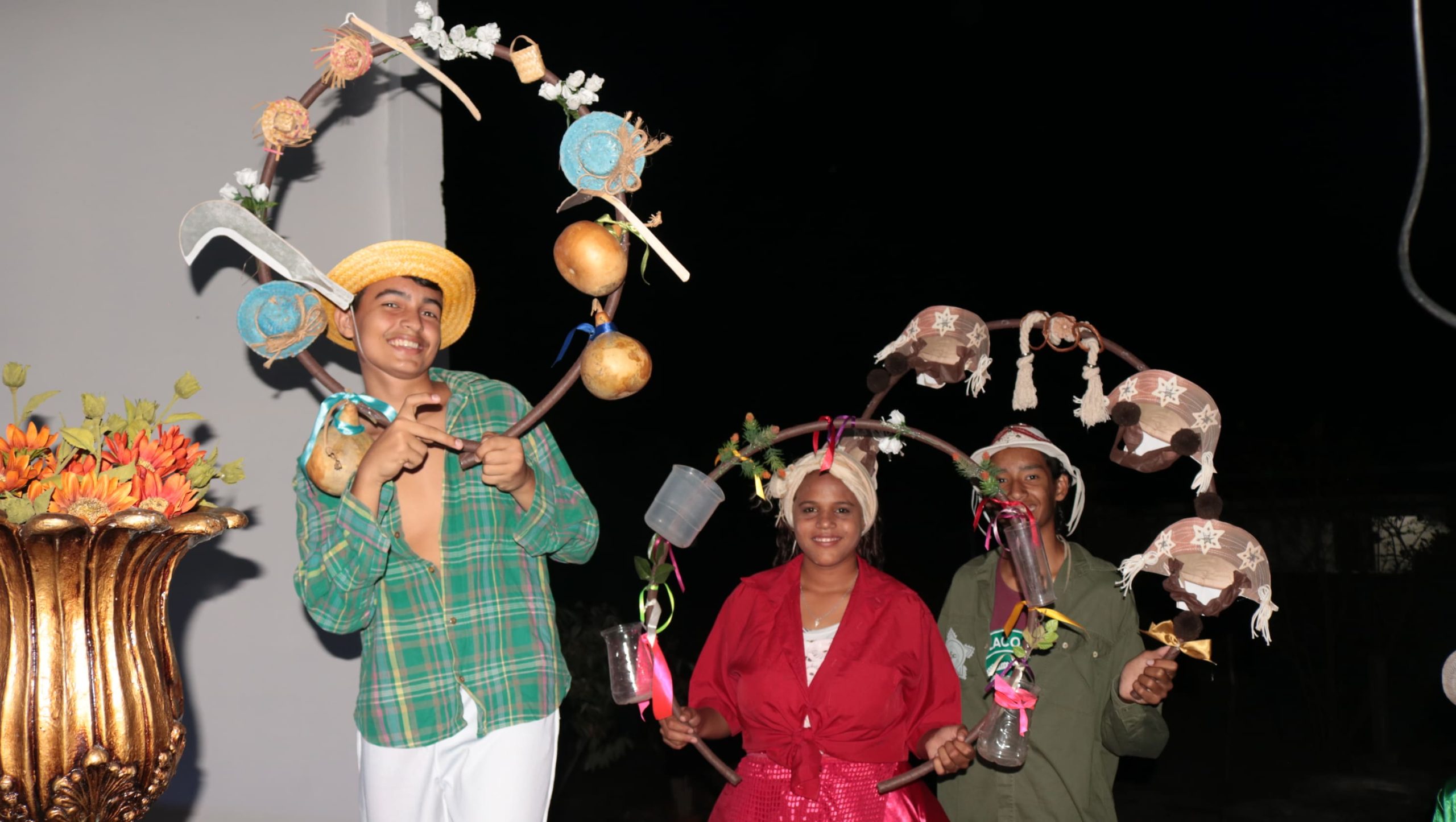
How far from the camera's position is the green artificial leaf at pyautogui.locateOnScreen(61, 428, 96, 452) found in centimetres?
203

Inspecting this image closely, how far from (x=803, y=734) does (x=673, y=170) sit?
2.95 metres

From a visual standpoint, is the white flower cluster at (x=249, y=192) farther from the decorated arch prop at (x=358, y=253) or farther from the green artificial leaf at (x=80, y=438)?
the green artificial leaf at (x=80, y=438)

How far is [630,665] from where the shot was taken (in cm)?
288

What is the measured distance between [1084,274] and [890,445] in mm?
1798

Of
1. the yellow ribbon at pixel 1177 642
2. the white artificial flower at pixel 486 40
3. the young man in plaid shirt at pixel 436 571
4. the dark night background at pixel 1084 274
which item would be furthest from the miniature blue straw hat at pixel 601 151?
the dark night background at pixel 1084 274

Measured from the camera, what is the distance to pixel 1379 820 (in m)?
4.70

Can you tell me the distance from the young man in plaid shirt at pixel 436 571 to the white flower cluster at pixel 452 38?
41cm

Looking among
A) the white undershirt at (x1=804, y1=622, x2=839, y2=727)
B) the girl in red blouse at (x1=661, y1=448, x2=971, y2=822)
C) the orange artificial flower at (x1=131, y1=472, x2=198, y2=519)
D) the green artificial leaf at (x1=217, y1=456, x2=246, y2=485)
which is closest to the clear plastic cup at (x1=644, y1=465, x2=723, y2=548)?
the girl in red blouse at (x1=661, y1=448, x2=971, y2=822)

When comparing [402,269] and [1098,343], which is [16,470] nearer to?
[402,269]

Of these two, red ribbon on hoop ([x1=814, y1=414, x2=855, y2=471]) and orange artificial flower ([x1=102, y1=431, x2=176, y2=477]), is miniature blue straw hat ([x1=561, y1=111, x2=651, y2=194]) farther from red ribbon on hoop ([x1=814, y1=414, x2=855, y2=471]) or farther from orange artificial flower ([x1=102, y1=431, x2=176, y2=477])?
orange artificial flower ([x1=102, y1=431, x2=176, y2=477])

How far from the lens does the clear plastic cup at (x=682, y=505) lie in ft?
9.16

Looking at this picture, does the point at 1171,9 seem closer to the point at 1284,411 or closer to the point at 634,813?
the point at 1284,411

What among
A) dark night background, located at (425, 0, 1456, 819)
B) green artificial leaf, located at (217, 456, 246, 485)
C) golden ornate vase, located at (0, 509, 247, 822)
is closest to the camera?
golden ornate vase, located at (0, 509, 247, 822)

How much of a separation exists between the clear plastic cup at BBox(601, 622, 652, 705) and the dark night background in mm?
2350
